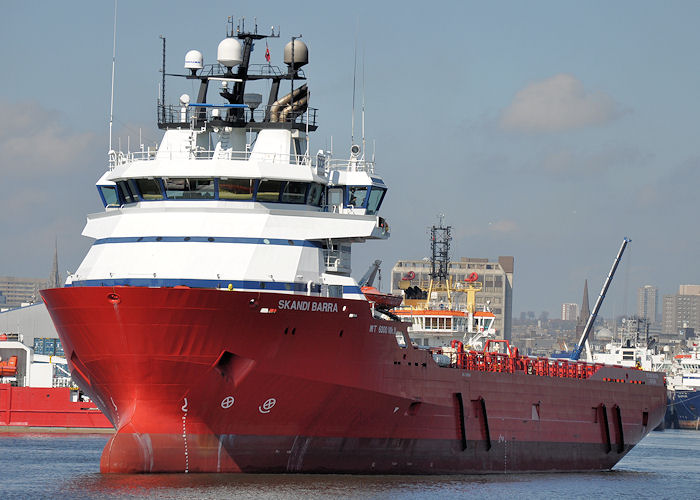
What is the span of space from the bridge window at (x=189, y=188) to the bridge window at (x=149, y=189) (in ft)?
1.14

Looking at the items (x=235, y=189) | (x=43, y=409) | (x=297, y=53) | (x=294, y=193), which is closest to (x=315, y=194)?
(x=294, y=193)

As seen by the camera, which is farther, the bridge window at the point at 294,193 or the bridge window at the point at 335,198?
the bridge window at the point at 335,198

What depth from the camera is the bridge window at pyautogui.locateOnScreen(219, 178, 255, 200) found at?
35.8 metres

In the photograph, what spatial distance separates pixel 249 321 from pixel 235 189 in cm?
487

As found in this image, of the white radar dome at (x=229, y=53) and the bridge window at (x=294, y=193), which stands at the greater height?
the white radar dome at (x=229, y=53)

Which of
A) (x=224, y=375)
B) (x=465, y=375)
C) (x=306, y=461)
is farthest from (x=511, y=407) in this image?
(x=224, y=375)

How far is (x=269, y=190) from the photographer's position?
36.2 metres

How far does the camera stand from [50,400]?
63312mm

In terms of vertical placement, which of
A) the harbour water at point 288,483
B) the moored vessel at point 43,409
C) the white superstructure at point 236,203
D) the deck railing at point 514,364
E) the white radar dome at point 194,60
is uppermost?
the white radar dome at point 194,60

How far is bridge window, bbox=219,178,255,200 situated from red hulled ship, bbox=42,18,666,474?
0.19ft

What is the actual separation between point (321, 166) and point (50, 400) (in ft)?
101

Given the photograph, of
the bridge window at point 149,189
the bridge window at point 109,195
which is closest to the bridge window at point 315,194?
the bridge window at point 149,189

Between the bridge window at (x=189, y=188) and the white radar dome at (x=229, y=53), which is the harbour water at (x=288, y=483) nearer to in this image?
the bridge window at (x=189, y=188)

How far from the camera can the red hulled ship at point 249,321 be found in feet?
107
